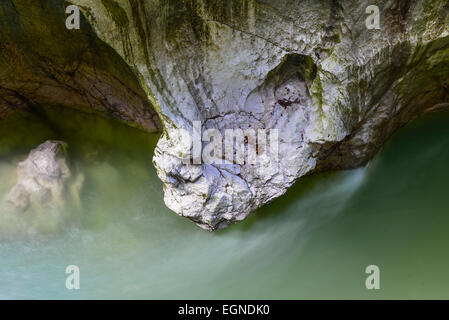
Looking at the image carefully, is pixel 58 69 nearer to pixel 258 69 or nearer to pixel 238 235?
pixel 258 69

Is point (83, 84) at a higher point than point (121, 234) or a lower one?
higher

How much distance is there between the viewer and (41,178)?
2385 mm

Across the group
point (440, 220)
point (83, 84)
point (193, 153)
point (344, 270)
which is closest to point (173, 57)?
point (193, 153)

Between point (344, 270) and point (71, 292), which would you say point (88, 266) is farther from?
point (344, 270)

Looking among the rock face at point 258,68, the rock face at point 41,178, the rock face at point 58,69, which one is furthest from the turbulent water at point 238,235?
the rock face at point 258,68

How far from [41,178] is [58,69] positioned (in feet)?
2.42

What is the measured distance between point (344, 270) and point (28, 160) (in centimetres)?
215

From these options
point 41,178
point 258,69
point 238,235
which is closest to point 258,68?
point 258,69

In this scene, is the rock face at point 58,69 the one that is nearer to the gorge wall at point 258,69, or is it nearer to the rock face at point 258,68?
the gorge wall at point 258,69

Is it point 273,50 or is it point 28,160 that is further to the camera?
point 28,160

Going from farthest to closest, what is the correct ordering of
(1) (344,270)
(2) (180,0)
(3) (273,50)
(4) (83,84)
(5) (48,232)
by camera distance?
(4) (83,84), (5) (48,232), (1) (344,270), (3) (273,50), (2) (180,0)

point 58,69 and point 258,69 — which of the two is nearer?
point 258,69

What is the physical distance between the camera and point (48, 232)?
2338 mm

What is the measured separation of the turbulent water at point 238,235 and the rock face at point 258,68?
387 millimetres
